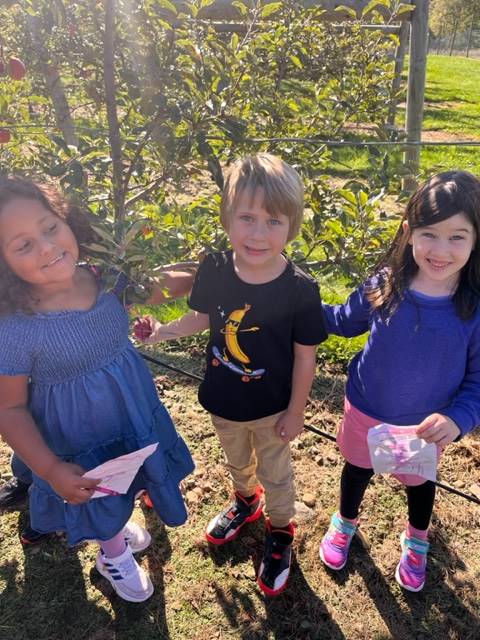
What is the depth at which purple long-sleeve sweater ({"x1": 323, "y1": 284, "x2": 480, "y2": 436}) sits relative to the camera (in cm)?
157

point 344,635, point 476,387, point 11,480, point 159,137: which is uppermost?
point 159,137

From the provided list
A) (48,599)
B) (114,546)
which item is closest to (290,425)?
(114,546)

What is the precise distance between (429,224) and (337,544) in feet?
4.26

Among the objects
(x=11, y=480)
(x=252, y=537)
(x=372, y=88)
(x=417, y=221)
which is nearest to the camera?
(x=417, y=221)

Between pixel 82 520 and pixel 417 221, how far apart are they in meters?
1.42

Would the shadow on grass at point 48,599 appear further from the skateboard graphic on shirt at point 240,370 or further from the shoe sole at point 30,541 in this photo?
the skateboard graphic on shirt at point 240,370

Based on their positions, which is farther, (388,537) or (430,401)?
(388,537)

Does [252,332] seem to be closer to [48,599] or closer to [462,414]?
[462,414]

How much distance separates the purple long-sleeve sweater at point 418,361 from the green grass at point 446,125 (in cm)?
48

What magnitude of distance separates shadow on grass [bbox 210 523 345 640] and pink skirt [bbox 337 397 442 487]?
55 cm

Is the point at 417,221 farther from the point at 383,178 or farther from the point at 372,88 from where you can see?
the point at 372,88

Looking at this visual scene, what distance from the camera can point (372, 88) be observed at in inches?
76.9

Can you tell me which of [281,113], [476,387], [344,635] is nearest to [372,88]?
[281,113]

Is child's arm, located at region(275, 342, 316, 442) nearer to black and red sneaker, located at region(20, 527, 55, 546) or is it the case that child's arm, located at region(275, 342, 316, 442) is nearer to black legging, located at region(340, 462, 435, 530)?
black legging, located at region(340, 462, 435, 530)
